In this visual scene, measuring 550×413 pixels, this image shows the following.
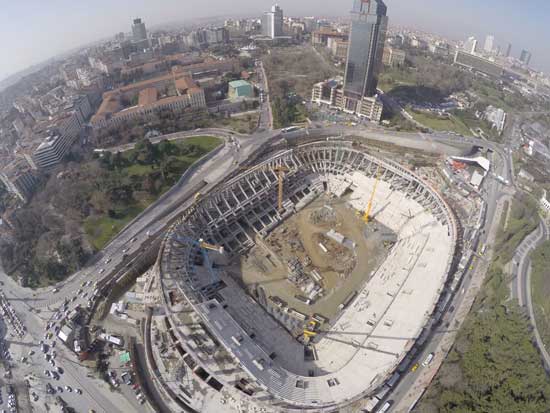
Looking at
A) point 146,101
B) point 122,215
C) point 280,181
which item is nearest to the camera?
point 122,215

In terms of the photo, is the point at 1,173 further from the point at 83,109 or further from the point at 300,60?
the point at 300,60

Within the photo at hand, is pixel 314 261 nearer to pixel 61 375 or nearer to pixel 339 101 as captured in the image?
pixel 61 375

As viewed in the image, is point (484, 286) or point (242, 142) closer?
point (484, 286)

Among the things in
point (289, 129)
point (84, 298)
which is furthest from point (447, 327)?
point (289, 129)

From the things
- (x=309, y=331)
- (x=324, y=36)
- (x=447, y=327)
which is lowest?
(x=309, y=331)

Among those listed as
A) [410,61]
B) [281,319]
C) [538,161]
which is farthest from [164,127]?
[410,61]
